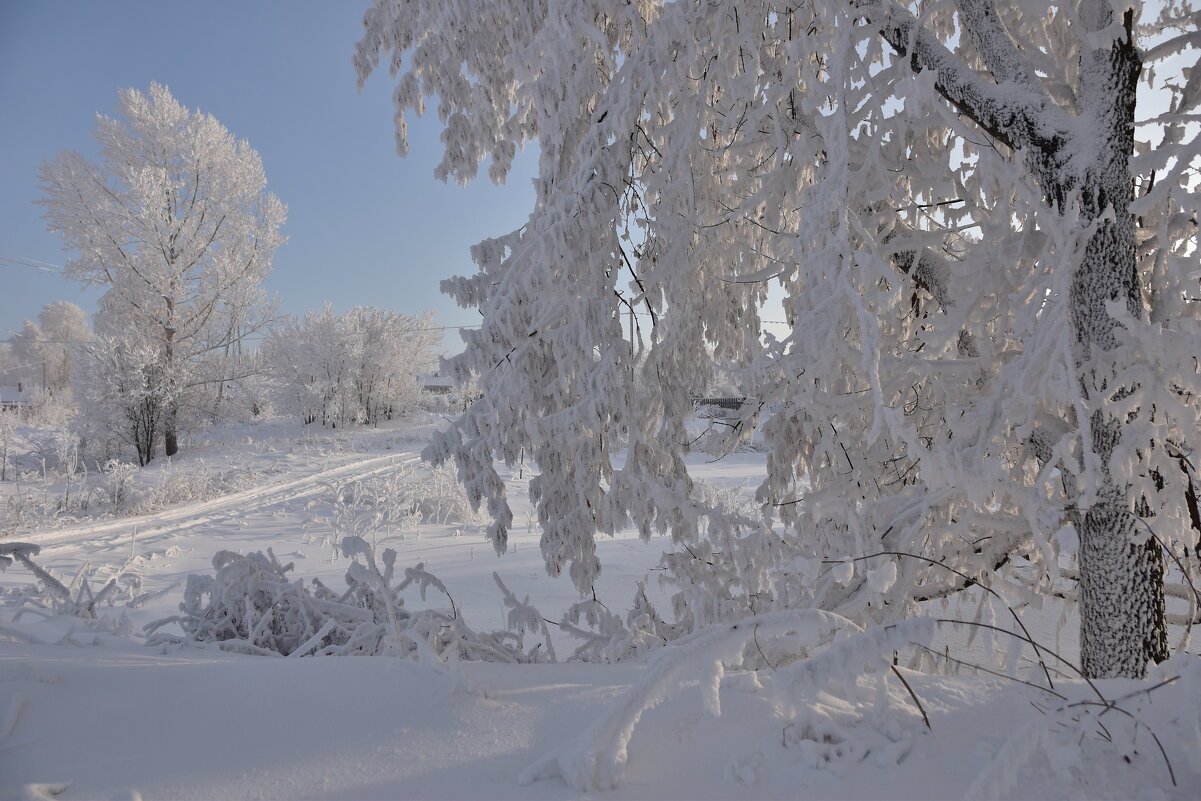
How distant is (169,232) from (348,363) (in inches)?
461

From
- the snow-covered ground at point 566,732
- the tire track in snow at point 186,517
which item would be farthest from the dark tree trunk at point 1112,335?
the tire track in snow at point 186,517

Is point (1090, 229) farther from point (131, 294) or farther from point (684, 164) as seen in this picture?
point (131, 294)

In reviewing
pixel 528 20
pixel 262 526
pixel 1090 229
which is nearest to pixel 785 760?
pixel 1090 229

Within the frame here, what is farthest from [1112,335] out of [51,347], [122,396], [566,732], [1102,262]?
[51,347]

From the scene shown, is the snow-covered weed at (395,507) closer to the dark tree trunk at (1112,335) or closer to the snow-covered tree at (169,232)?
the dark tree trunk at (1112,335)

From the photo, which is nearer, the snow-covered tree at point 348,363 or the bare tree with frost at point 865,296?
the bare tree with frost at point 865,296

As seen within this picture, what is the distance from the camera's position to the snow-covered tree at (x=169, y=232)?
43.7ft

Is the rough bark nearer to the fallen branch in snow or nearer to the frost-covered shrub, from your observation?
the fallen branch in snow

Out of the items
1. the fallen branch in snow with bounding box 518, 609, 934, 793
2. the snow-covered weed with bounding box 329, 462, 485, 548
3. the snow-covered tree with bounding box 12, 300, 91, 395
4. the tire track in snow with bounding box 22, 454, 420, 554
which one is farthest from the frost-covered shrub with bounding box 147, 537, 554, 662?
the snow-covered tree with bounding box 12, 300, 91, 395

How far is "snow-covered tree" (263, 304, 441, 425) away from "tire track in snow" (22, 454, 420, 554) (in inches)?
548

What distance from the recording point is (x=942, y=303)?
2.57 m

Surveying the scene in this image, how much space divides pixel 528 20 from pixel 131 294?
15.9 meters

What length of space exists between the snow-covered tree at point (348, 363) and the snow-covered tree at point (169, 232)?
7.59 meters

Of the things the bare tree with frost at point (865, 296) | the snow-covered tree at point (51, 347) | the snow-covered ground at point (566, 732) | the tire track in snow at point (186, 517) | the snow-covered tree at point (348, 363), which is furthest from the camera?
the snow-covered tree at point (51, 347)
